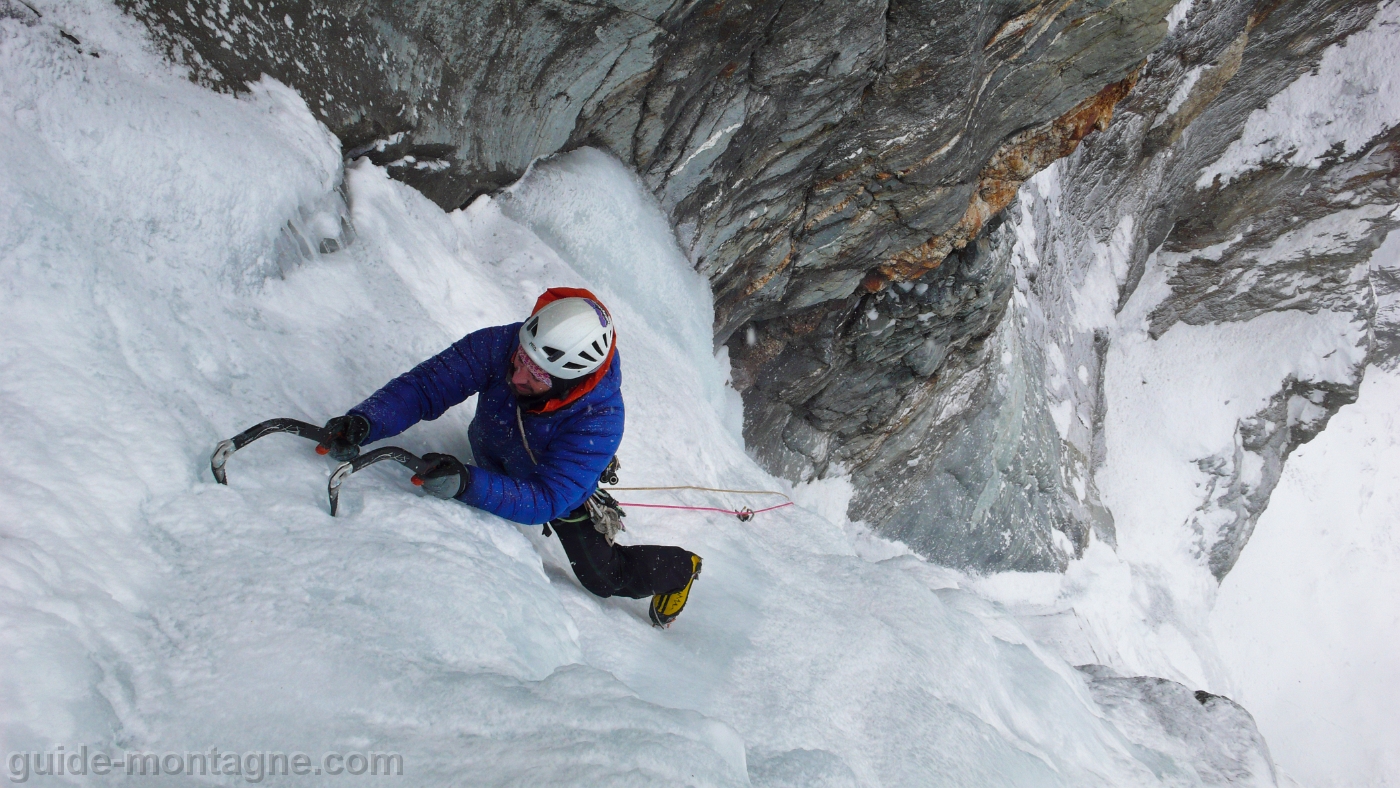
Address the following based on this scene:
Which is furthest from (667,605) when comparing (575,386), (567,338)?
(567,338)

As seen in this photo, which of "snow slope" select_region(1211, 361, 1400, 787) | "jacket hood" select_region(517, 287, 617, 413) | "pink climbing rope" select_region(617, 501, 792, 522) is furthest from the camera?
"snow slope" select_region(1211, 361, 1400, 787)

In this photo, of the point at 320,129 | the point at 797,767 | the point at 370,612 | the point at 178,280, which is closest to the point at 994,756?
the point at 797,767

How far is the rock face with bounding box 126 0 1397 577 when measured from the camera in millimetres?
4684

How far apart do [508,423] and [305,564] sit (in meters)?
1.13

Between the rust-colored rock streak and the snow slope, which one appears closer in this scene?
the rust-colored rock streak

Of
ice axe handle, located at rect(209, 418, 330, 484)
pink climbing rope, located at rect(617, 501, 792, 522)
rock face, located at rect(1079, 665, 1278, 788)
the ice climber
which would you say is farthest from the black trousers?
rock face, located at rect(1079, 665, 1278, 788)

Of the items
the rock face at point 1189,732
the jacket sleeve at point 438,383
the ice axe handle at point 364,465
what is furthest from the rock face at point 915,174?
the rock face at point 1189,732

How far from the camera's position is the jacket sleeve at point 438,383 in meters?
2.84

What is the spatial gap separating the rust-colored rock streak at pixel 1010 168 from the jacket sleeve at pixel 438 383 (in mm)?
6374

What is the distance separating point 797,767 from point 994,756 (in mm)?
1319

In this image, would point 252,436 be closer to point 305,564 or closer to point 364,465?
point 364,465

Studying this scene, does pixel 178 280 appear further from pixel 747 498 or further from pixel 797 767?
pixel 747 498

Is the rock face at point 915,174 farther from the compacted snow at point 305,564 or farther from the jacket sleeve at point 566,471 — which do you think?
the jacket sleeve at point 566,471

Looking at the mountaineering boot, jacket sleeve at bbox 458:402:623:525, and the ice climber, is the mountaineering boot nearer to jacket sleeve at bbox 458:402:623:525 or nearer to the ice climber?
the ice climber
